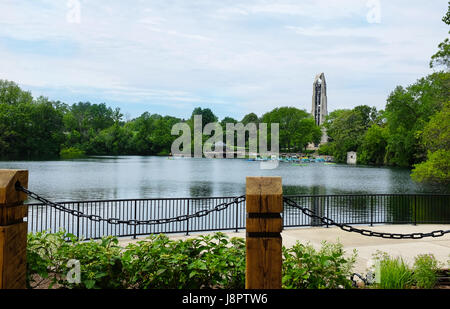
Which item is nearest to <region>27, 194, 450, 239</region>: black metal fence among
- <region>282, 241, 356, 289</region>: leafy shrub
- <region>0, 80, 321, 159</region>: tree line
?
<region>282, 241, 356, 289</region>: leafy shrub

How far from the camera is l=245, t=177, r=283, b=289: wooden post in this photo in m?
3.51

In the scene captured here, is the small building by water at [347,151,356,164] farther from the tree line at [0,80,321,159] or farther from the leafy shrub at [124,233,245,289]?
the leafy shrub at [124,233,245,289]

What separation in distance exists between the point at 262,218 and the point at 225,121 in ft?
508

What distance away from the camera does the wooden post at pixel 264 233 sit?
11.5 ft

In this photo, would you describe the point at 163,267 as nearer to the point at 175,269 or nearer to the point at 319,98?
the point at 175,269

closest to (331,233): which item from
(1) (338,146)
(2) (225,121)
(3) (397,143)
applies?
(3) (397,143)

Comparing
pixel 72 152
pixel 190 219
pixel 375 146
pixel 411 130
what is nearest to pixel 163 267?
pixel 190 219

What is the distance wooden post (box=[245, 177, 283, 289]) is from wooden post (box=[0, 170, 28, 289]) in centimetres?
229

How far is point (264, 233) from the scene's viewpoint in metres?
3.54

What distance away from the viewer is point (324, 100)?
7441 inches

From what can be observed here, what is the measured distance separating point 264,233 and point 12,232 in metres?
2.45

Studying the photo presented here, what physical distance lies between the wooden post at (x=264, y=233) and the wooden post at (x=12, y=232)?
2294 mm

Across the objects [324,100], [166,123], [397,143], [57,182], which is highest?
[324,100]

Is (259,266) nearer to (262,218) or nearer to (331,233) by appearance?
(262,218)
